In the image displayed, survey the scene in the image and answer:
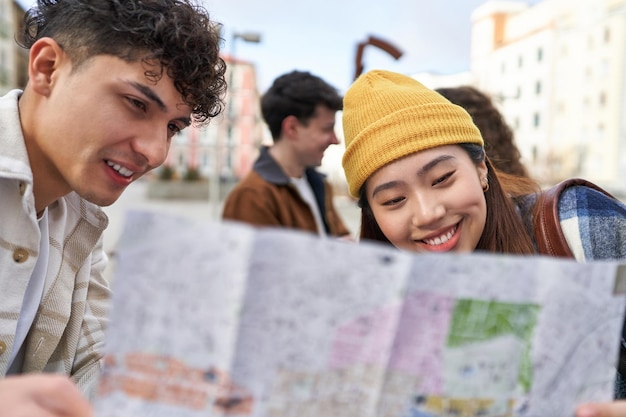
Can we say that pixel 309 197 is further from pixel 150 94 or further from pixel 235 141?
pixel 235 141

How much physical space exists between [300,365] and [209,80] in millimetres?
1063

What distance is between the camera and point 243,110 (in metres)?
53.0

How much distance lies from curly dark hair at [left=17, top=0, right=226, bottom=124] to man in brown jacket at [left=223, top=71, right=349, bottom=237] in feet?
5.90

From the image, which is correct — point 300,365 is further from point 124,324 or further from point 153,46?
point 153,46

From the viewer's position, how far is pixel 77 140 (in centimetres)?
144

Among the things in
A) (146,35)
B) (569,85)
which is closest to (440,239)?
(146,35)

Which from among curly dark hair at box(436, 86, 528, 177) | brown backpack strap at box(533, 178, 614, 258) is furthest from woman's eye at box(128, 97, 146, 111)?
curly dark hair at box(436, 86, 528, 177)

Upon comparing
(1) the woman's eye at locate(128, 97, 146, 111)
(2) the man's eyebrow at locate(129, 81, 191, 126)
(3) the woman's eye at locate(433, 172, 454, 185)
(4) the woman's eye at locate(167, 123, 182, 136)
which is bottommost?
(3) the woman's eye at locate(433, 172, 454, 185)

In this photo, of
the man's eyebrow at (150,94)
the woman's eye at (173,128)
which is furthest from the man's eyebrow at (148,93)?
the woman's eye at (173,128)

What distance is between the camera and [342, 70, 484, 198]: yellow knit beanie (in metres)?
1.57

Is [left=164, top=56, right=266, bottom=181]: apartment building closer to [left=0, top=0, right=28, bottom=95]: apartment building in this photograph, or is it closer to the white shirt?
[left=0, top=0, right=28, bottom=95]: apartment building

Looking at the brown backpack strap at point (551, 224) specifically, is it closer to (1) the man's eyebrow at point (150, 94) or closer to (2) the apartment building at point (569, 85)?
(1) the man's eyebrow at point (150, 94)

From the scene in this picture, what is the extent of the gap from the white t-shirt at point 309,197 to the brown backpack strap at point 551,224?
221cm

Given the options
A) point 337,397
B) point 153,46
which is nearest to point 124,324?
point 337,397
